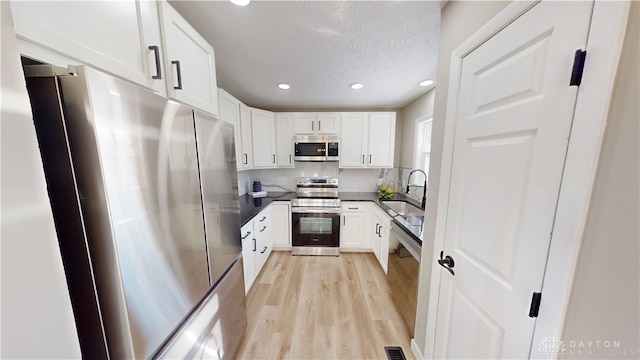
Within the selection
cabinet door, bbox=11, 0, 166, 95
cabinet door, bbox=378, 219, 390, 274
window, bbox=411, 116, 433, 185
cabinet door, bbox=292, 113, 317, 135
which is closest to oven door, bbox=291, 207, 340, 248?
cabinet door, bbox=378, 219, 390, 274

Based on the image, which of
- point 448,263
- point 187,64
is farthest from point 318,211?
point 187,64

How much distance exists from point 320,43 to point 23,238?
1.65 meters

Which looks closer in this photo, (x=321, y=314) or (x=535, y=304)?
(x=535, y=304)

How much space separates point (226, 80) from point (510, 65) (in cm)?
230

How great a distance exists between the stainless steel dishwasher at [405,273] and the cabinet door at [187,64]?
1798 mm

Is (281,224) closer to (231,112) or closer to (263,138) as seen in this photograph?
(263,138)

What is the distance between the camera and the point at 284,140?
3078 mm

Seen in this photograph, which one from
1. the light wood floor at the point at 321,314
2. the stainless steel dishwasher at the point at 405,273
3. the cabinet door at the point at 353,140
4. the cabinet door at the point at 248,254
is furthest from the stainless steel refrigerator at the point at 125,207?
the cabinet door at the point at 353,140

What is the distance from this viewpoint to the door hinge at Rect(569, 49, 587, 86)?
0.54 metres

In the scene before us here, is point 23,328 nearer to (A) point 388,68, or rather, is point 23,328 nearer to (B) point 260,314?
(B) point 260,314

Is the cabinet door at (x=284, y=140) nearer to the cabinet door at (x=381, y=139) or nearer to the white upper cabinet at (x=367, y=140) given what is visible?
the white upper cabinet at (x=367, y=140)

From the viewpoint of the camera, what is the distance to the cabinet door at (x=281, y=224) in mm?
2887

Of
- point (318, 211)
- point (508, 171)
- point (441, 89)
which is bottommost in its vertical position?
point (318, 211)

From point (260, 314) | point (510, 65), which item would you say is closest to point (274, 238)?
point (260, 314)
